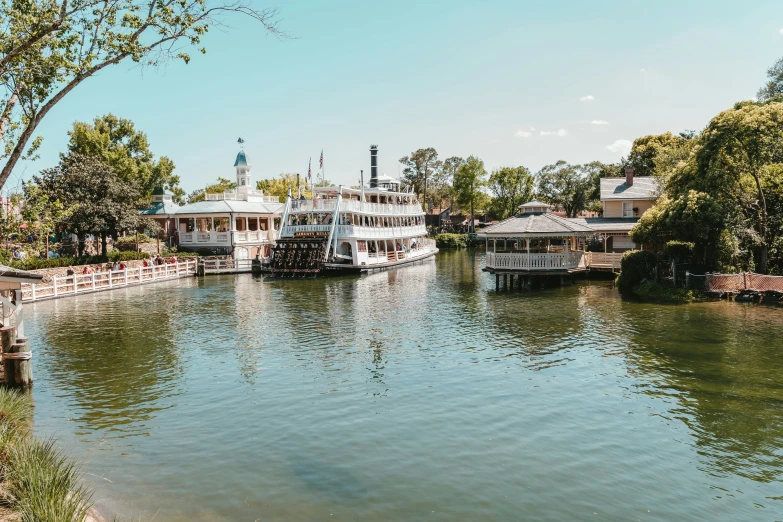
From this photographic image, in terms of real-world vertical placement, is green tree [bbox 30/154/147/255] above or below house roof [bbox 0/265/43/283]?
above

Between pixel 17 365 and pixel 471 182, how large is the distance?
8726cm

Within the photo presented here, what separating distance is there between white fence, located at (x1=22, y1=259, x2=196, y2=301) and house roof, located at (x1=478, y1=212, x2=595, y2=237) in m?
25.3

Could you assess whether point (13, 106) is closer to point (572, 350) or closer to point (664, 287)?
point (572, 350)

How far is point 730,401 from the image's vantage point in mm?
14305

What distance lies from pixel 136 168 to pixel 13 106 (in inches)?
2059

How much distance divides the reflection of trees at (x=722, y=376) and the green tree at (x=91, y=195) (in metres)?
39.7

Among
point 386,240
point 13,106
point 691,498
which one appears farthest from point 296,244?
point 691,498

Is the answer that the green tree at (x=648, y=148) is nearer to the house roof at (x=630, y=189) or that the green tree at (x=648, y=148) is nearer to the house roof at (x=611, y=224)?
the house roof at (x=630, y=189)

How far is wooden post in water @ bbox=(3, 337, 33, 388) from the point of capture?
16047mm

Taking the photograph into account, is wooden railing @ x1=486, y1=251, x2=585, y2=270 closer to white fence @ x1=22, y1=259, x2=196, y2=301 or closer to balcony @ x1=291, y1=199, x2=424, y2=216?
balcony @ x1=291, y1=199, x2=424, y2=216

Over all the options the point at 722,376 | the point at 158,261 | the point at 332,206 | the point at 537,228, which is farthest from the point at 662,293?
the point at 158,261

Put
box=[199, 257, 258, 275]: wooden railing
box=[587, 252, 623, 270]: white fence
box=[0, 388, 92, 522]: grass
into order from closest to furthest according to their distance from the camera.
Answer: box=[0, 388, 92, 522]: grass < box=[587, 252, 623, 270]: white fence < box=[199, 257, 258, 275]: wooden railing

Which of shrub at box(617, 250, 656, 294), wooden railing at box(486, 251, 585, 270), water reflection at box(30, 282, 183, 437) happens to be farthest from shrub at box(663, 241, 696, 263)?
water reflection at box(30, 282, 183, 437)

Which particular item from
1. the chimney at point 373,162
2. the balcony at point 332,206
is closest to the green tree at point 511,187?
the chimney at point 373,162
